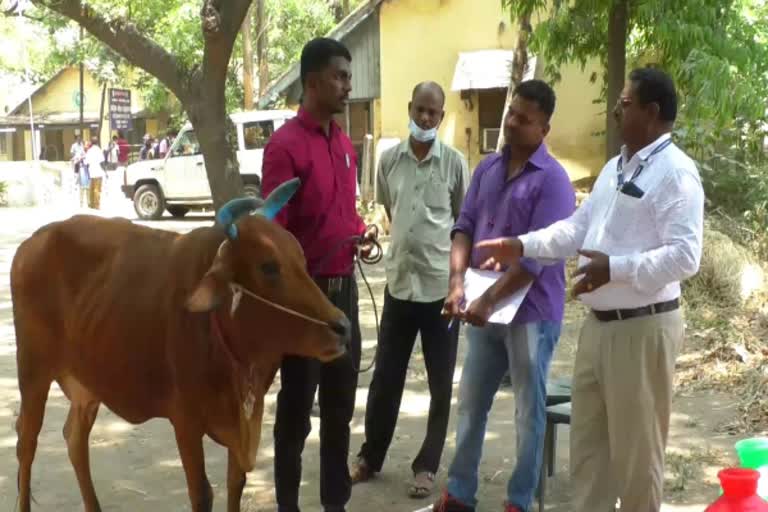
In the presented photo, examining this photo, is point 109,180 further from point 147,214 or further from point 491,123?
point 491,123

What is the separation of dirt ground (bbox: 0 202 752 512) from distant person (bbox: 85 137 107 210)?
1549 centimetres

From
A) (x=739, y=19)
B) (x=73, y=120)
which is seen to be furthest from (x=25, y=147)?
(x=739, y=19)

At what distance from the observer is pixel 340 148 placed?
419cm

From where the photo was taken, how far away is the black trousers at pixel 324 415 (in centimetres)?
407

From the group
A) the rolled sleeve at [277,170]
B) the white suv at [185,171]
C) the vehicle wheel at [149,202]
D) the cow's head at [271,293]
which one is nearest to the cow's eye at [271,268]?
the cow's head at [271,293]

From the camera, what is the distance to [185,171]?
1942cm

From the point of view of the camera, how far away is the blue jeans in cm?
409

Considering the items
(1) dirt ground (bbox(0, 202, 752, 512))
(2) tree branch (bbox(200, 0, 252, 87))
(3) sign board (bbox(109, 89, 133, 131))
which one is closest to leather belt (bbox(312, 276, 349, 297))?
(1) dirt ground (bbox(0, 202, 752, 512))

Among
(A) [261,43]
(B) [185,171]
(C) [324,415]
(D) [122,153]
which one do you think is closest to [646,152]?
(C) [324,415]

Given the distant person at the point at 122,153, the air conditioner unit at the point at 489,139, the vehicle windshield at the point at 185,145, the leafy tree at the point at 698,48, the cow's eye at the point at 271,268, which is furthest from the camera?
the distant person at the point at 122,153

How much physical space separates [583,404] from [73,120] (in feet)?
135

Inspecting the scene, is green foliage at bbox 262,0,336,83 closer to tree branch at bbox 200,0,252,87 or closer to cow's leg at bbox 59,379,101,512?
tree branch at bbox 200,0,252,87

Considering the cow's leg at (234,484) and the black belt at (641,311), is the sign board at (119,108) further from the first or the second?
the black belt at (641,311)

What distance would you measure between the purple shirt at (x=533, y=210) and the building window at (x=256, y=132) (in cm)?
1449
